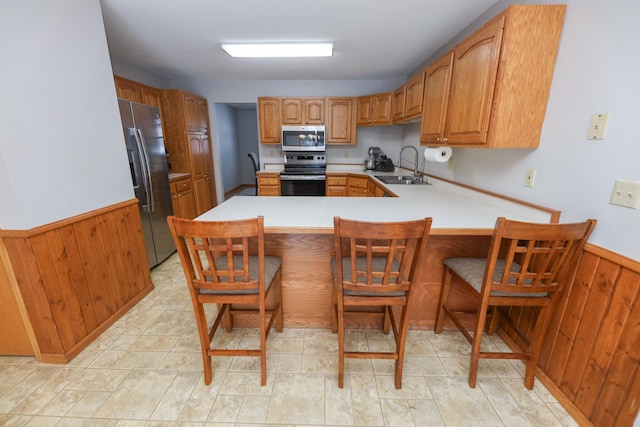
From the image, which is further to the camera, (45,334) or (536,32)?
(45,334)

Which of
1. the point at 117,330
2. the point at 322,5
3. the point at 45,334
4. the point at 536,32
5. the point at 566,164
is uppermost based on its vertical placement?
the point at 322,5

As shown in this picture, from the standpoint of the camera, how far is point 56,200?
5.09 feet

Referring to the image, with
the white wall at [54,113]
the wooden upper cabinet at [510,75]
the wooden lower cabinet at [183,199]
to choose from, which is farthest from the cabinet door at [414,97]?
the wooden lower cabinet at [183,199]

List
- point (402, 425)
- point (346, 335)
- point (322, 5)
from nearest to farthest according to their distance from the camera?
point (402, 425) < point (346, 335) < point (322, 5)

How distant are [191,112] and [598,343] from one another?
4.75m

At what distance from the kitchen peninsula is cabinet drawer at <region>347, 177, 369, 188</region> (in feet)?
6.30

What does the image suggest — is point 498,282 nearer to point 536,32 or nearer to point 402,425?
point 402,425

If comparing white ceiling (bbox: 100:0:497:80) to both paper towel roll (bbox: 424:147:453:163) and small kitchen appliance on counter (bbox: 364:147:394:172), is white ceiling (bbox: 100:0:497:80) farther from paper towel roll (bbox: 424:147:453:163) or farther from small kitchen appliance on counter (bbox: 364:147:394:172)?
→ small kitchen appliance on counter (bbox: 364:147:394:172)

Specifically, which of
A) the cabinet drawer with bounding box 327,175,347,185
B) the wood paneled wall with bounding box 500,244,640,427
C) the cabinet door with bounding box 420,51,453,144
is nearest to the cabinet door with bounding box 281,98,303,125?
the cabinet drawer with bounding box 327,175,347,185

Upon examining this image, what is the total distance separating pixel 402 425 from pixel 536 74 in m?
1.99

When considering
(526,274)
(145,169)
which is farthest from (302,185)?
(526,274)

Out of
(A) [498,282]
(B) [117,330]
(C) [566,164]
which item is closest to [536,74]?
(C) [566,164]

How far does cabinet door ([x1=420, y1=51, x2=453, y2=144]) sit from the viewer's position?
2.03 metres

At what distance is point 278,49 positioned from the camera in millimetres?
2771
